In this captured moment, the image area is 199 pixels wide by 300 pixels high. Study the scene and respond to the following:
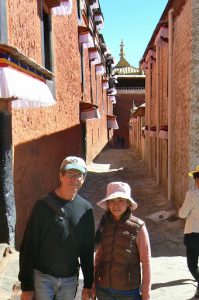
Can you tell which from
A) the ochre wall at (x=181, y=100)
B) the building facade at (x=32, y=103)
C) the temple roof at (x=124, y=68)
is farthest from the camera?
the temple roof at (x=124, y=68)

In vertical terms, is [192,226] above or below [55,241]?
below

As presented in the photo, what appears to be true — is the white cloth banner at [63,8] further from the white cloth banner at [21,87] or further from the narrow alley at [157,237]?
the narrow alley at [157,237]

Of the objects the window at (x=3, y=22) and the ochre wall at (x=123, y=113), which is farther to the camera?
the ochre wall at (x=123, y=113)

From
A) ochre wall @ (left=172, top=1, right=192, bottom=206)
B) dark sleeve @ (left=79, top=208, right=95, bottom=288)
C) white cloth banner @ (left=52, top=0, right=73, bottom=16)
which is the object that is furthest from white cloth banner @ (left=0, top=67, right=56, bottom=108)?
white cloth banner @ (left=52, top=0, right=73, bottom=16)

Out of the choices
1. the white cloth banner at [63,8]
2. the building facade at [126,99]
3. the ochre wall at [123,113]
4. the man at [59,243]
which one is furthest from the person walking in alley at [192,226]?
the ochre wall at [123,113]

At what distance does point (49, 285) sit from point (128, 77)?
126 ft

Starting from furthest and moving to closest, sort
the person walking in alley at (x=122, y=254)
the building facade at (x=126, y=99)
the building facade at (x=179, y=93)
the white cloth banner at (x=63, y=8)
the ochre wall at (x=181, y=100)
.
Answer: the building facade at (x=126, y=99)
the white cloth banner at (x=63, y=8)
the ochre wall at (x=181, y=100)
the building facade at (x=179, y=93)
the person walking in alley at (x=122, y=254)

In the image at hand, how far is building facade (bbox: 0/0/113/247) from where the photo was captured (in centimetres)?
492

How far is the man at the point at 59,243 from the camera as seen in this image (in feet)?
9.59

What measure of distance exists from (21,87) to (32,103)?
1532 millimetres

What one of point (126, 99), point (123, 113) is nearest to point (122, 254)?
point (126, 99)

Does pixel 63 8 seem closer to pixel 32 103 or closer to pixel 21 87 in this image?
pixel 32 103

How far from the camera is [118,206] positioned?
120 inches

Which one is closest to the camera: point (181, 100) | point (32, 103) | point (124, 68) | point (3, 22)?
point (3, 22)
